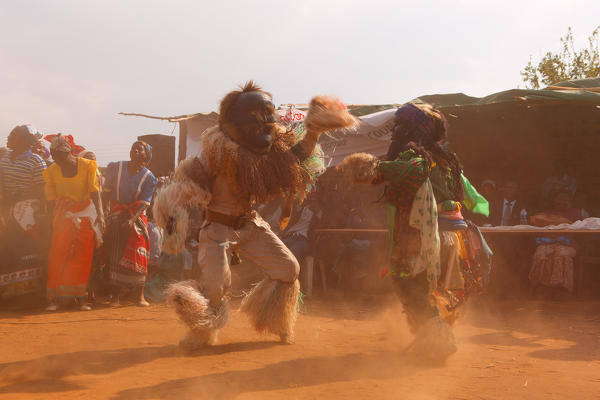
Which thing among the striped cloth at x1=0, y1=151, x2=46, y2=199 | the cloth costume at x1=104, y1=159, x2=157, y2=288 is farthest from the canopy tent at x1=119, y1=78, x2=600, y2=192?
the striped cloth at x1=0, y1=151, x2=46, y2=199

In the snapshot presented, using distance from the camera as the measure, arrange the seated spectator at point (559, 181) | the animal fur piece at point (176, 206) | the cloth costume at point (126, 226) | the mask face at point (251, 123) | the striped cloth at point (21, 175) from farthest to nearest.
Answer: the seated spectator at point (559, 181), the cloth costume at point (126, 226), the striped cloth at point (21, 175), the mask face at point (251, 123), the animal fur piece at point (176, 206)

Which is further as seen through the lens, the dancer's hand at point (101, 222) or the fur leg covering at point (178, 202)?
the dancer's hand at point (101, 222)

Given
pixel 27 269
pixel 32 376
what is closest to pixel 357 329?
pixel 32 376

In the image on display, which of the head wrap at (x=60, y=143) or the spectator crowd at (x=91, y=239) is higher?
the head wrap at (x=60, y=143)

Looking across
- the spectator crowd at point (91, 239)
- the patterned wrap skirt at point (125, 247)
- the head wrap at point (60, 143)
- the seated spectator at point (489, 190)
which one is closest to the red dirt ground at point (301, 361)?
the spectator crowd at point (91, 239)

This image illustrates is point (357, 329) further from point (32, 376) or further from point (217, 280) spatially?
point (32, 376)

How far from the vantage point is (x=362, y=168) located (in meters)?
3.94

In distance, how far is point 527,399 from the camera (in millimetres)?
3037

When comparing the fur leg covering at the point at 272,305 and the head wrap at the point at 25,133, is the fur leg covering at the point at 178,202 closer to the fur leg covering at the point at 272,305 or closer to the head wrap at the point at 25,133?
the fur leg covering at the point at 272,305

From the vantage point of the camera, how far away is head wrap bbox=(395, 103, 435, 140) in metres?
4.23

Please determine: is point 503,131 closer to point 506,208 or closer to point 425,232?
point 506,208

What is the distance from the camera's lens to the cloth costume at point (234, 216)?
407 centimetres

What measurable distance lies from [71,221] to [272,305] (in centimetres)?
375

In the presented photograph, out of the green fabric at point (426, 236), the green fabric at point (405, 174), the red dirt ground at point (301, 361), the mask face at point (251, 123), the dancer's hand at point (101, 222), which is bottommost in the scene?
the red dirt ground at point (301, 361)
